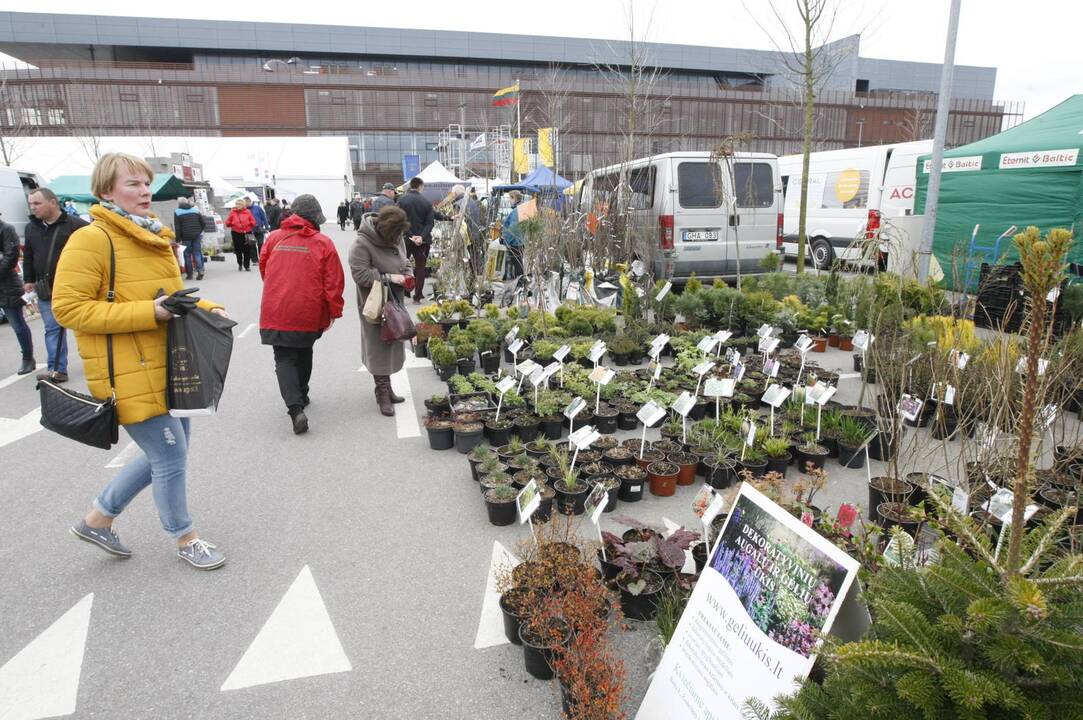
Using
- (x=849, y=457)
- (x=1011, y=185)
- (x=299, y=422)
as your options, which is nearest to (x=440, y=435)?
(x=299, y=422)

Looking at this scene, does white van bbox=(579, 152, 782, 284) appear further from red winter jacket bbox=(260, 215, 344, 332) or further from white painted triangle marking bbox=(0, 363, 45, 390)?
white painted triangle marking bbox=(0, 363, 45, 390)

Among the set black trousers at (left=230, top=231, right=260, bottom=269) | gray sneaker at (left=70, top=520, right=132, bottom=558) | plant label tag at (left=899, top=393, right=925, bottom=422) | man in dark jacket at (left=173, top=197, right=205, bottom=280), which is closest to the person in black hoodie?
gray sneaker at (left=70, top=520, right=132, bottom=558)

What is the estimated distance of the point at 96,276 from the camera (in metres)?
2.55

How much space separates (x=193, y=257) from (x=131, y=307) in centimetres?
1269

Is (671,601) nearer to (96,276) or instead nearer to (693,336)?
(96,276)

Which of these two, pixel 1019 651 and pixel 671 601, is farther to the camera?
pixel 671 601

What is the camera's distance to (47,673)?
7.93 ft

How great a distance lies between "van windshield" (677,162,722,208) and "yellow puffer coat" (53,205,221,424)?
734cm

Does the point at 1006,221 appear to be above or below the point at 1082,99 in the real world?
below

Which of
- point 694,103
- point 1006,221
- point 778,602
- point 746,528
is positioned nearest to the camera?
point 778,602

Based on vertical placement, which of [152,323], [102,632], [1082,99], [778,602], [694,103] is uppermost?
[694,103]

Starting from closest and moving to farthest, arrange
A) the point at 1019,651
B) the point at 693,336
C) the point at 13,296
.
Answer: the point at 1019,651 < the point at 13,296 < the point at 693,336

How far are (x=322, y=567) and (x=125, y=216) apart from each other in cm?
178

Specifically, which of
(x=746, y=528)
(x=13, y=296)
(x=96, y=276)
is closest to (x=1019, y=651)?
(x=746, y=528)
